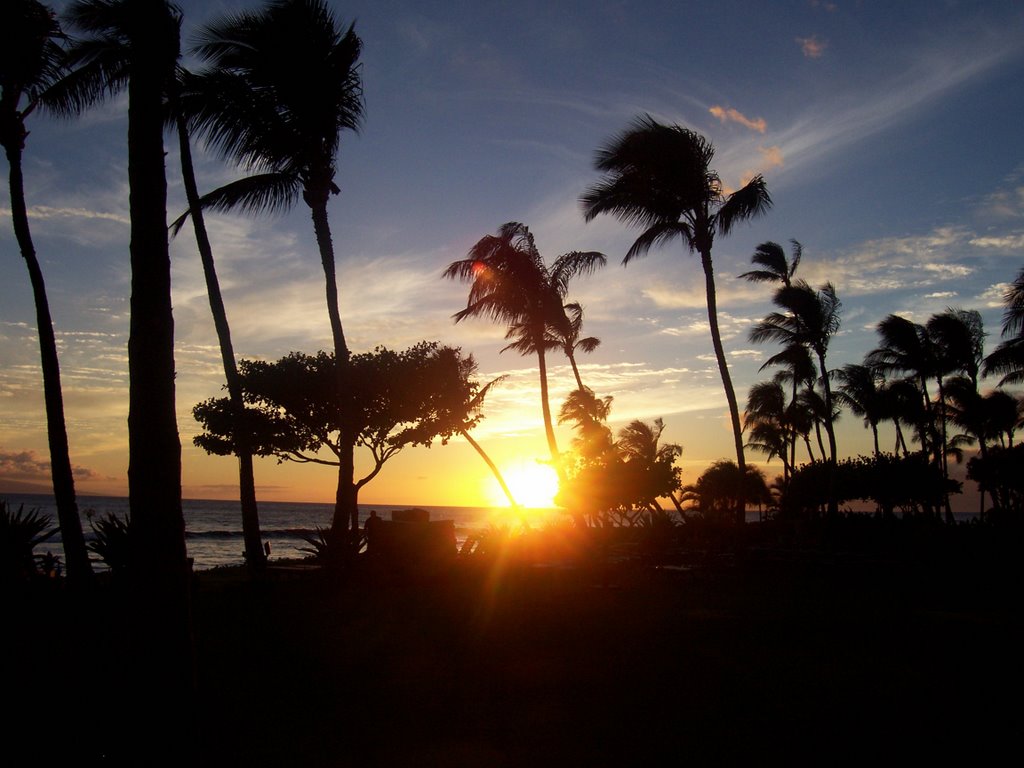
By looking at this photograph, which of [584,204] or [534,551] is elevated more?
[584,204]

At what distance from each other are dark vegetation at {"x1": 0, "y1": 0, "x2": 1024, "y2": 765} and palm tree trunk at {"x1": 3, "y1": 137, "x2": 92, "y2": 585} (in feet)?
0.20

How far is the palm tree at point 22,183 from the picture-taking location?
12.3m

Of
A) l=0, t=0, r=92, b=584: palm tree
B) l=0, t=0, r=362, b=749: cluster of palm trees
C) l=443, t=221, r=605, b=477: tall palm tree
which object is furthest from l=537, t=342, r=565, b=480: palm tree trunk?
l=0, t=0, r=92, b=584: palm tree

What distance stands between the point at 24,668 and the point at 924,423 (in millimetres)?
48474

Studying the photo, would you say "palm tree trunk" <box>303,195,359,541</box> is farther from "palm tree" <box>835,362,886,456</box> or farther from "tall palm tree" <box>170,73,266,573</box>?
"palm tree" <box>835,362,886,456</box>

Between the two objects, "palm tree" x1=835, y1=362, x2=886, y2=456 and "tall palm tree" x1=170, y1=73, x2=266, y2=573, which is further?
"palm tree" x1=835, y1=362, x2=886, y2=456

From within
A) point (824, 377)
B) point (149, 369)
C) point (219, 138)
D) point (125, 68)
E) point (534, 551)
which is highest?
point (125, 68)

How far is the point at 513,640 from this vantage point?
26.1ft

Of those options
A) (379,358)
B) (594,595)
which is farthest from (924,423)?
(594,595)

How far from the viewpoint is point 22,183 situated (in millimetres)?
13383

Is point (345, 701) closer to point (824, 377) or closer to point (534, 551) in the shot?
point (534, 551)

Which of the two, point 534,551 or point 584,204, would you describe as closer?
point 534,551

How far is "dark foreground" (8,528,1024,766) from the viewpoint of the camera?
4.95 meters

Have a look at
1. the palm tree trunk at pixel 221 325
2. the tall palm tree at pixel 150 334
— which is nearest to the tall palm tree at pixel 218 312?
the palm tree trunk at pixel 221 325
